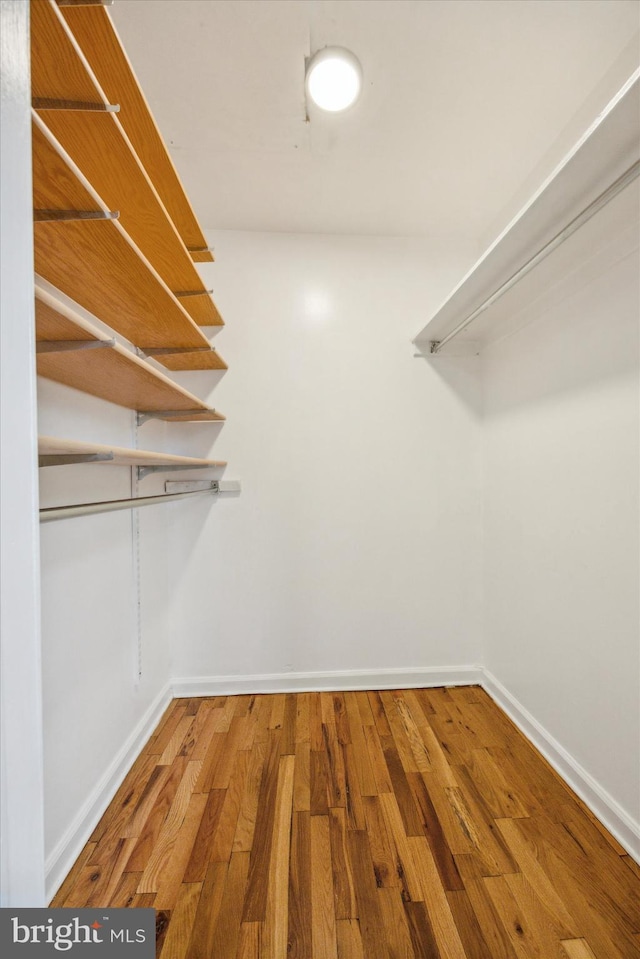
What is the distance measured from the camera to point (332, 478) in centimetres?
237

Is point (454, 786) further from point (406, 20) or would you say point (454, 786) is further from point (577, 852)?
point (406, 20)

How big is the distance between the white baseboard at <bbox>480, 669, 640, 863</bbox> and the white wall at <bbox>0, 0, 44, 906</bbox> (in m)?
1.63

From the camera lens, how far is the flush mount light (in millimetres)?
1359

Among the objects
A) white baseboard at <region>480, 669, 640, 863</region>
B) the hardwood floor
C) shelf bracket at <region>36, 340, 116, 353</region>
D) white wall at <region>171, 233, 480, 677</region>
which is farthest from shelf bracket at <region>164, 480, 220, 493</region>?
white baseboard at <region>480, 669, 640, 863</region>

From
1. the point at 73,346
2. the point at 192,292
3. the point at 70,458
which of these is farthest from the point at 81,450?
the point at 192,292

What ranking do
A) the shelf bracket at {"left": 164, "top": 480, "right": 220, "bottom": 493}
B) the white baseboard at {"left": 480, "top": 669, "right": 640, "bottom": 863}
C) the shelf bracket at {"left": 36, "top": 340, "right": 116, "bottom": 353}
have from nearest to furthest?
the shelf bracket at {"left": 36, "top": 340, "right": 116, "bottom": 353}, the white baseboard at {"left": 480, "top": 669, "right": 640, "bottom": 863}, the shelf bracket at {"left": 164, "top": 480, "right": 220, "bottom": 493}

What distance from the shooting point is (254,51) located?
1.38m

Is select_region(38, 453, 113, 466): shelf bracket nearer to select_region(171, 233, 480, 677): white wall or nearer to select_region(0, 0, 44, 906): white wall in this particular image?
select_region(0, 0, 44, 906): white wall

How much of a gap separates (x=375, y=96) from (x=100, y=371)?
142 centimetres

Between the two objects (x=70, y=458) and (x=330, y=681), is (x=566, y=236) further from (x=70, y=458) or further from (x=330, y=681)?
(x=330, y=681)

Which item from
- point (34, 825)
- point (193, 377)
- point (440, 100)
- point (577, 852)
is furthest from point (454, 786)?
point (440, 100)

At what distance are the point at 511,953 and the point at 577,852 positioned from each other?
419mm

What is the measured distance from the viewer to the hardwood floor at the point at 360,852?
1.07 meters

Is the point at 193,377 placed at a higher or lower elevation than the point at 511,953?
higher
